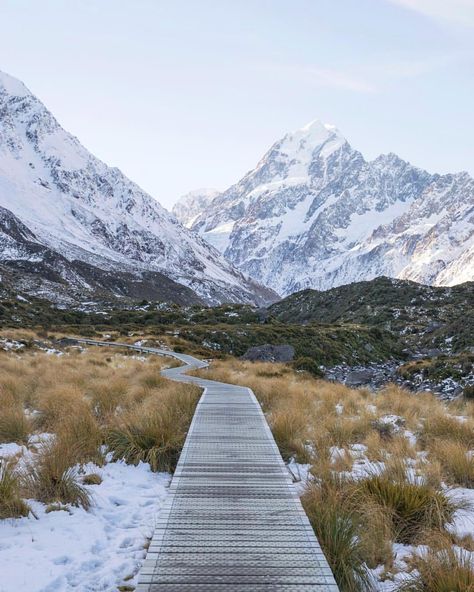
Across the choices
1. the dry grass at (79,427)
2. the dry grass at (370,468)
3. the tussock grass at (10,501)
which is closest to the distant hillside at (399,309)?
the dry grass at (370,468)

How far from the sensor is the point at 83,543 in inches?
213

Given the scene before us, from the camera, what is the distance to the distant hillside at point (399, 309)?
1975 inches

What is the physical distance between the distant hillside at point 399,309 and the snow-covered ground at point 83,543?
4106cm

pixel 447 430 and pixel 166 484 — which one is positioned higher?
pixel 447 430

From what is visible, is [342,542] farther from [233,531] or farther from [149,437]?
[149,437]

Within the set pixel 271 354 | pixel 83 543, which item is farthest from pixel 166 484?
pixel 271 354

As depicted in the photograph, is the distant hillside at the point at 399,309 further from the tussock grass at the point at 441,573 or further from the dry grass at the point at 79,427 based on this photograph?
the tussock grass at the point at 441,573

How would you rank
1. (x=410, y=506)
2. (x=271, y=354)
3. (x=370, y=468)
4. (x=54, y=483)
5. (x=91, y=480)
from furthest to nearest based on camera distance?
(x=271, y=354) → (x=370, y=468) → (x=91, y=480) → (x=54, y=483) → (x=410, y=506)

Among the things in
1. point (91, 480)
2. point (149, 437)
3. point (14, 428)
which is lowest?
point (14, 428)

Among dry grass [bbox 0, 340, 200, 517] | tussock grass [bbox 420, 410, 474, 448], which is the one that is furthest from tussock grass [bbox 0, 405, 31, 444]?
tussock grass [bbox 420, 410, 474, 448]

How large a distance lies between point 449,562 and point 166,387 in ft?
33.2

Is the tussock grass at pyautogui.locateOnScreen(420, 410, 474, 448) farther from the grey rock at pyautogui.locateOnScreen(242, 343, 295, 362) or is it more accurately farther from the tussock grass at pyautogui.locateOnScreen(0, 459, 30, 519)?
the grey rock at pyautogui.locateOnScreen(242, 343, 295, 362)

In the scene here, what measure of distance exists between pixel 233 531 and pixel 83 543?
5.38 feet

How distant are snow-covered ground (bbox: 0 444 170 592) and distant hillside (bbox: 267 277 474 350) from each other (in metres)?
41.1
